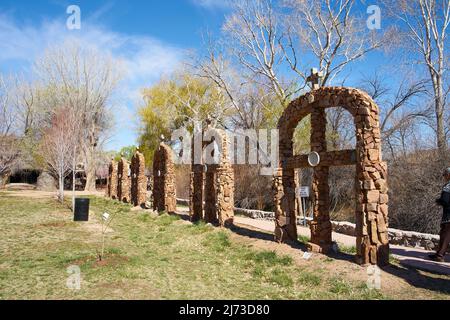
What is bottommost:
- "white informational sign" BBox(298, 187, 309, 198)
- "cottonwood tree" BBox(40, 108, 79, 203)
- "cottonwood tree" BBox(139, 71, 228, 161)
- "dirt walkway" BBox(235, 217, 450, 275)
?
"dirt walkway" BBox(235, 217, 450, 275)

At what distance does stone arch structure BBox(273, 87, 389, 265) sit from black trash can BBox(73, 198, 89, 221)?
8754 mm

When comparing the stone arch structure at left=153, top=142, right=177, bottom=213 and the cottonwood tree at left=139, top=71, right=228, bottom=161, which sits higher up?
the cottonwood tree at left=139, top=71, right=228, bottom=161

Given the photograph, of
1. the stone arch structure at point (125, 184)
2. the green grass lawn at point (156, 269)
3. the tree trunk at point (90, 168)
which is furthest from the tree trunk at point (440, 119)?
the tree trunk at point (90, 168)

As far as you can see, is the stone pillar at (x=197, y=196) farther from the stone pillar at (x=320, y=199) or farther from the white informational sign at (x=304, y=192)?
the stone pillar at (x=320, y=199)

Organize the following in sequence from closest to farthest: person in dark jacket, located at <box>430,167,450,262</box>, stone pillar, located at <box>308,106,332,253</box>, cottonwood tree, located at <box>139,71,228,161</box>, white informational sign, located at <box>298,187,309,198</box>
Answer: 1. person in dark jacket, located at <box>430,167,450,262</box>
2. stone pillar, located at <box>308,106,332,253</box>
3. white informational sign, located at <box>298,187,309,198</box>
4. cottonwood tree, located at <box>139,71,228,161</box>

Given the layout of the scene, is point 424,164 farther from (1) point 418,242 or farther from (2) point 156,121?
(2) point 156,121

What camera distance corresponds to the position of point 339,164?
8.47 metres

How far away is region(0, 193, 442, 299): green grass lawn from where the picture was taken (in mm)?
6316

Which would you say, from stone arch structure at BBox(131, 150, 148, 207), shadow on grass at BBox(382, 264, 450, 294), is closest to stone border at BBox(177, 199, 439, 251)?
shadow on grass at BBox(382, 264, 450, 294)

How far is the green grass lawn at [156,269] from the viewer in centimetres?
632

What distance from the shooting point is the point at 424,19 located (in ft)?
57.2

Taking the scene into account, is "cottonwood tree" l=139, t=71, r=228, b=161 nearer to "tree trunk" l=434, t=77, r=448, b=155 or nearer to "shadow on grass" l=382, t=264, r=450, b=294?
"tree trunk" l=434, t=77, r=448, b=155
